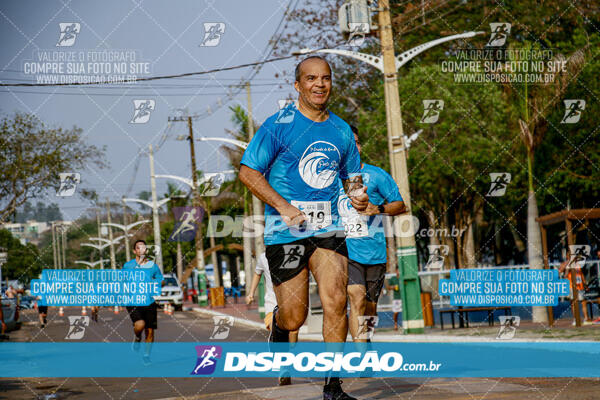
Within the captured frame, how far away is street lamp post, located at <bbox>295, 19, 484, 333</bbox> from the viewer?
16906 millimetres

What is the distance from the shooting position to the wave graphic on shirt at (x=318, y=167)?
5.47m

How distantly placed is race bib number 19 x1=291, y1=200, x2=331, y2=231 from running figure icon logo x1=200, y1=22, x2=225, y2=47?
8.84 metres

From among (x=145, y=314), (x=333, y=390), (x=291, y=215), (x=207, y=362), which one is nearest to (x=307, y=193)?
(x=291, y=215)

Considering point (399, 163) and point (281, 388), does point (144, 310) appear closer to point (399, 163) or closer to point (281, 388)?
point (281, 388)

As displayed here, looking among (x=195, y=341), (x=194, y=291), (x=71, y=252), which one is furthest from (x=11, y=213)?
(x=71, y=252)

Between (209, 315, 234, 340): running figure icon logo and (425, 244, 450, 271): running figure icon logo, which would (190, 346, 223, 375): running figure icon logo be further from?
(425, 244, 450, 271): running figure icon logo

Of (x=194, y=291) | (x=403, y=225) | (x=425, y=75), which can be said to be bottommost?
(x=194, y=291)

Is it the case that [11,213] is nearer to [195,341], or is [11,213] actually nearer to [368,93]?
[195,341]

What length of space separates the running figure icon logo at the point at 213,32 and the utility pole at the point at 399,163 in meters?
4.16

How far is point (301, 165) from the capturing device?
5.48 metres

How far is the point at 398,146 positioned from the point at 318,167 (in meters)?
11.7

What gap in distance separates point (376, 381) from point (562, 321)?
10.8m

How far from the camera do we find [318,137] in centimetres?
552

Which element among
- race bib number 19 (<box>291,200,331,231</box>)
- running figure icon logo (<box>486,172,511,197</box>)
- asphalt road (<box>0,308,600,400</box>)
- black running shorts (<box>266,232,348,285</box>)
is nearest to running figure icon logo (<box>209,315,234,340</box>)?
running figure icon logo (<box>486,172,511,197</box>)
